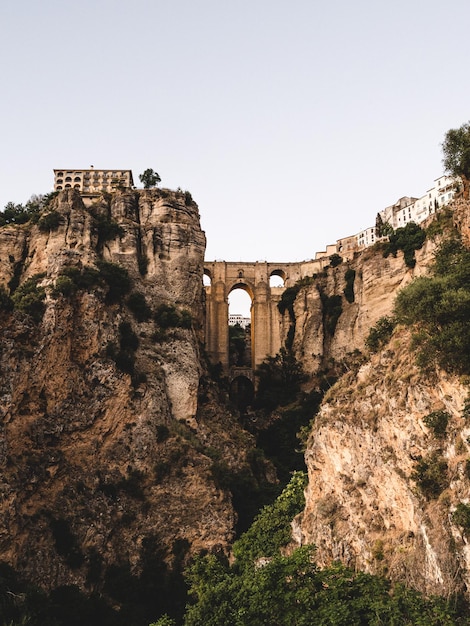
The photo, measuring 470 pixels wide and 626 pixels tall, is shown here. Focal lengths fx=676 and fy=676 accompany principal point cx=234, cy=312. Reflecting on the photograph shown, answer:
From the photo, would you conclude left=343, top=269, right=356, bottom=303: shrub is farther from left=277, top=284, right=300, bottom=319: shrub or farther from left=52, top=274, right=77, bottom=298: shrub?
left=52, top=274, right=77, bottom=298: shrub

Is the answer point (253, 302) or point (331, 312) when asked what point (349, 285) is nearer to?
point (331, 312)

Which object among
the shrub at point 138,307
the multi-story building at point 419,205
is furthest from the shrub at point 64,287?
the multi-story building at point 419,205

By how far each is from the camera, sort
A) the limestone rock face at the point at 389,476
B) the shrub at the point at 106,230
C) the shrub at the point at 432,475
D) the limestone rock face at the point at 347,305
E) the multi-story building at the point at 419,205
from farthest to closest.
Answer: the multi-story building at the point at 419,205 → the limestone rock face at the point at 347,305 → the shrub at the point at 106,230 → the shrub at the point at 432,475 → the limestone rock face at the point at 389,476

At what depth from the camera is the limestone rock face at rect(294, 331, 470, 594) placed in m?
18.8

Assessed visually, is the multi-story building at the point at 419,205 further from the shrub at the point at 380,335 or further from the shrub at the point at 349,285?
the shrub at the point at 380,335

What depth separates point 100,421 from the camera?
38875 millimetres

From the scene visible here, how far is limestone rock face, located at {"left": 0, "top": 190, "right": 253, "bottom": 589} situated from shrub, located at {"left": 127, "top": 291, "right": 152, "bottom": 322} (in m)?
0.34

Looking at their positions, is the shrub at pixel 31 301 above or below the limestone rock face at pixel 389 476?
above

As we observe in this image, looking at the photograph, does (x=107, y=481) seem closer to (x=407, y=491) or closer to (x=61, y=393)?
(x=61, y=393)

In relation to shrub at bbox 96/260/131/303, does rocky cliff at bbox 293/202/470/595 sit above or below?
below

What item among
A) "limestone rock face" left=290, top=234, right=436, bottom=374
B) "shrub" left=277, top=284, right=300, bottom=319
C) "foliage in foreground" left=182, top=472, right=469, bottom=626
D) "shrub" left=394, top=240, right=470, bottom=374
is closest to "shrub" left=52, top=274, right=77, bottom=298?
"shrub" left=394, top=240, right=470, bottom=374

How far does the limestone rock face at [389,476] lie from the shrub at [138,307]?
19.9 meters

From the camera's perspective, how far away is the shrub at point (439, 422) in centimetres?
2081

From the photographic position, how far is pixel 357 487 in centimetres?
2439
